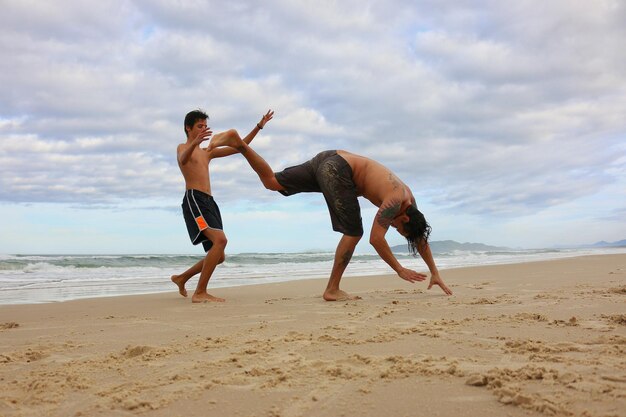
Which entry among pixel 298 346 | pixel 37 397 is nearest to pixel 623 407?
pixel 298 346

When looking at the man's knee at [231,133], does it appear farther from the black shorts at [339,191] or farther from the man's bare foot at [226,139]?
the black shorts at [339,191]

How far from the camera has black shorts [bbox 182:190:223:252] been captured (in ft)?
16.6

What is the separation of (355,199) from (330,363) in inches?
103

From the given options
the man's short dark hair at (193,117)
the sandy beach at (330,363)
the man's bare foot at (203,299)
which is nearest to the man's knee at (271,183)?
the man's short dark hair at (193,117)

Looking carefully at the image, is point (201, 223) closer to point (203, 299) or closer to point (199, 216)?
point (199, 216)

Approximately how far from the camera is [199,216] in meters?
5.05

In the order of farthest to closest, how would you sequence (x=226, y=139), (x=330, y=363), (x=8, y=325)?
(x=226, y=139)
(x=8, y=325)
(x=330, y=363)

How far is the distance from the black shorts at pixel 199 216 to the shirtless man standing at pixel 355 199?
0.66 meters

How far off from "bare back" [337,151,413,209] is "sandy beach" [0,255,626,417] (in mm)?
1109

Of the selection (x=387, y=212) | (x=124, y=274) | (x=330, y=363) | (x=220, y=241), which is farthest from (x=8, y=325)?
(x=124, y=274)

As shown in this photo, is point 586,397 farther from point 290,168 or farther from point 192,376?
point 290,168

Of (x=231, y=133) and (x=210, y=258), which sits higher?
(x=231, y=133)

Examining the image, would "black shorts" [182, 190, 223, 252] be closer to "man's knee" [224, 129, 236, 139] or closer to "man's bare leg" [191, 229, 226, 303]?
"man's bare leg" [191, 229, 226, 303]

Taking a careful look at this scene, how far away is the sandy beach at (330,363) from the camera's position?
1641 mm
